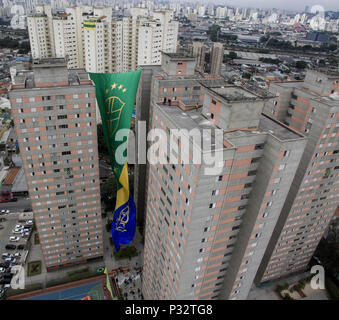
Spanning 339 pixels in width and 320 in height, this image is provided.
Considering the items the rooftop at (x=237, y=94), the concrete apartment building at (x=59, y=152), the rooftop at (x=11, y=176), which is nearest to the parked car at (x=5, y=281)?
the concrete apartment building at (x=59, y=152)

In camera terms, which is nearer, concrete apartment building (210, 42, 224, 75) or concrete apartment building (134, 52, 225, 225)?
concrete apartment building (134, 52, 225, 225)

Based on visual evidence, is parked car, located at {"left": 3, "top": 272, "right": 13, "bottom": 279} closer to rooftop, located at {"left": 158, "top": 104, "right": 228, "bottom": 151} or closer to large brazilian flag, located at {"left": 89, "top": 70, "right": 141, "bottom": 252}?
large brazilian flag, located at {"left": 89, "top": 70, "right": 141, "bottom": 252}

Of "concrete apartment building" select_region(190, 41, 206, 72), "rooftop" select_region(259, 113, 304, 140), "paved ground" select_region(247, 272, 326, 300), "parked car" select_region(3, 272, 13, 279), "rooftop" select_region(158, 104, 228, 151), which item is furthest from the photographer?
"concrete apartment building" select_region(190, 41, 206, 72)

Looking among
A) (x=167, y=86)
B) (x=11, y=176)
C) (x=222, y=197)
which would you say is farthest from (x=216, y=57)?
(x=222, y=197)

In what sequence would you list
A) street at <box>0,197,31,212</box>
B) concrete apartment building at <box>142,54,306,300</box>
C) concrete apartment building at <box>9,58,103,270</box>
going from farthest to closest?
street at <box>0,197,31,212</box> < concrete apartment building at <box>9,58,103,270</box> < concrete apartment building at <box>142,54,306,300</box>

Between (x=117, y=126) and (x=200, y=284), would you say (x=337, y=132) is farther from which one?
(x=117, y=126)

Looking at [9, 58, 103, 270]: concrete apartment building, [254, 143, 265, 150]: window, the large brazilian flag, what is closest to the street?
[9, 58, 103, 270]: concrete apartment building
